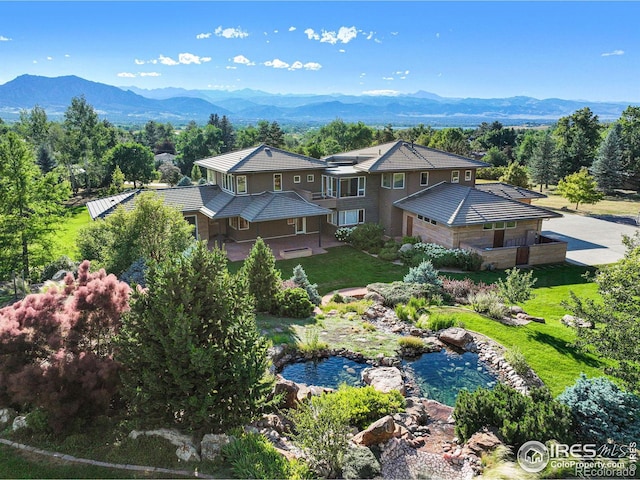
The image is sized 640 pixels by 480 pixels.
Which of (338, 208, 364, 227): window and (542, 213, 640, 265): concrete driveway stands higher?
(338, 208, 364, 227): window

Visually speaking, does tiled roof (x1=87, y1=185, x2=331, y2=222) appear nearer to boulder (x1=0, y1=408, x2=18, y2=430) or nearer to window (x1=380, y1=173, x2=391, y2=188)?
window (x1=380, y1=173, x2=391, y2=188)

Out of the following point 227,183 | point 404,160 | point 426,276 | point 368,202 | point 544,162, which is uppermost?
point 404,160

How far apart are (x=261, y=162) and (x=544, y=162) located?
40.0 metres

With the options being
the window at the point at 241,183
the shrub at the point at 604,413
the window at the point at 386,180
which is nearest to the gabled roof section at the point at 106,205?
the window at the point at 241,183

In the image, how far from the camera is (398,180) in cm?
3080

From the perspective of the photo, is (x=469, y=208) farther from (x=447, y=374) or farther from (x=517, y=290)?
(x=447, y=374)

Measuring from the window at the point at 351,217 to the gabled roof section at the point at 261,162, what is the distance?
3.74m

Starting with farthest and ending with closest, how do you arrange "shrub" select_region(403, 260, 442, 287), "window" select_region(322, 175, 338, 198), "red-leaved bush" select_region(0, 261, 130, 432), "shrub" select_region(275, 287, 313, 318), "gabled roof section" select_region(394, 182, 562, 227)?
1. "window" select_region(322, 175, 338, 198)
2. "gabled roof section" select_region(394, 182, 562, 227)
3. "shrub" select_region(403, 260, 442, 287)
4. "shrub" select_region(275, 287, 313, 318)
5. "red-leaved bush" select_region(0, 261, 130, 432)

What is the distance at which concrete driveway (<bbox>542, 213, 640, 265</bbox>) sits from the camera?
26.9 meters

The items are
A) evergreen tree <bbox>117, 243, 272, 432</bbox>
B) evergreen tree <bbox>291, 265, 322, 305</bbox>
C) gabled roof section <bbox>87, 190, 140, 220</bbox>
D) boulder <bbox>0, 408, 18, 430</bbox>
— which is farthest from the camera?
gabled roof section <bbox>87, 190, 140, 220</bbox>

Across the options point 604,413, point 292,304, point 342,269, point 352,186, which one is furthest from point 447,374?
point 352,186

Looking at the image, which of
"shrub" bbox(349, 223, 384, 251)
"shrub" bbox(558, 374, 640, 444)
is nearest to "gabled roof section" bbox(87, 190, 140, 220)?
"shrub" bbox(349, 223, 384, 251)

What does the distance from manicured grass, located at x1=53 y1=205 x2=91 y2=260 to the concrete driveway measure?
30.1m

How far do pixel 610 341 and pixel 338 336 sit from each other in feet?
27.8
